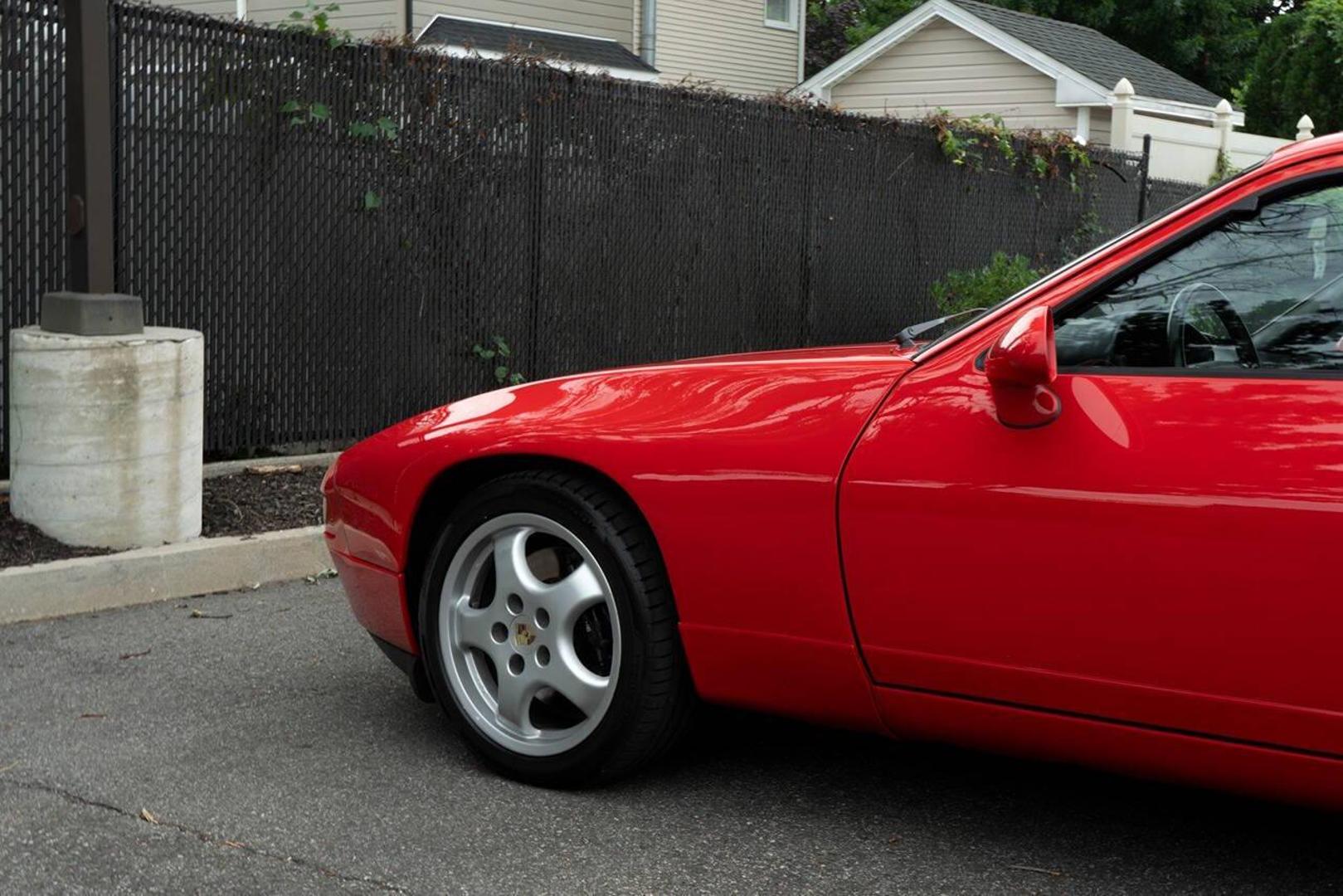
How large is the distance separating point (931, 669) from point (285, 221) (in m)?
5.51

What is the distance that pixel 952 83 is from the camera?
26.4m

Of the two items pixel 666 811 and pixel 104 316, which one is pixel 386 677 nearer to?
pixel 666 811

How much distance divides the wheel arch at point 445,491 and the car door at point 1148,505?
0.81m

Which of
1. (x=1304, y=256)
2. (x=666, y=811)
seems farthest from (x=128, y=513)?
(x=1304, y=256)

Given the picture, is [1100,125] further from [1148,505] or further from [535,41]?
[1148,505]

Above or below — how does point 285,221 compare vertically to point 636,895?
above

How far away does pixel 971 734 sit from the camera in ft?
11.0

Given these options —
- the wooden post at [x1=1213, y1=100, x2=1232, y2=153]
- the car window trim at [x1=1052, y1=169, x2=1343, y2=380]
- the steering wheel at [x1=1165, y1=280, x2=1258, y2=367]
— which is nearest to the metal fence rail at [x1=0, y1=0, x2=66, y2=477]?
the car window trim at [x1=1052, y1=169, x2=1343, y2=380]

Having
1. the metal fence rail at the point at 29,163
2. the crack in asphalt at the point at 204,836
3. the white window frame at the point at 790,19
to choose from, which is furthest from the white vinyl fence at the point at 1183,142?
the crack in asphalt at the point at 204,836

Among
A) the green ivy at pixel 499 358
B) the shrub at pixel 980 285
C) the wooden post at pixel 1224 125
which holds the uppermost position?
the wooden post at pixel 1224 125

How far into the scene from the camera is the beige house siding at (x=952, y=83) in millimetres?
25266

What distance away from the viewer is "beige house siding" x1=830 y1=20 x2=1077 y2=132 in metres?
25.3

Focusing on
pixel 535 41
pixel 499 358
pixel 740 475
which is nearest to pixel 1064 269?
pixel 740 475

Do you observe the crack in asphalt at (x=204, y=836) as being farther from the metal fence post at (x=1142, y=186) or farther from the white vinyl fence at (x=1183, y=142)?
the white vinyl fence at (x=1183, y=142)
